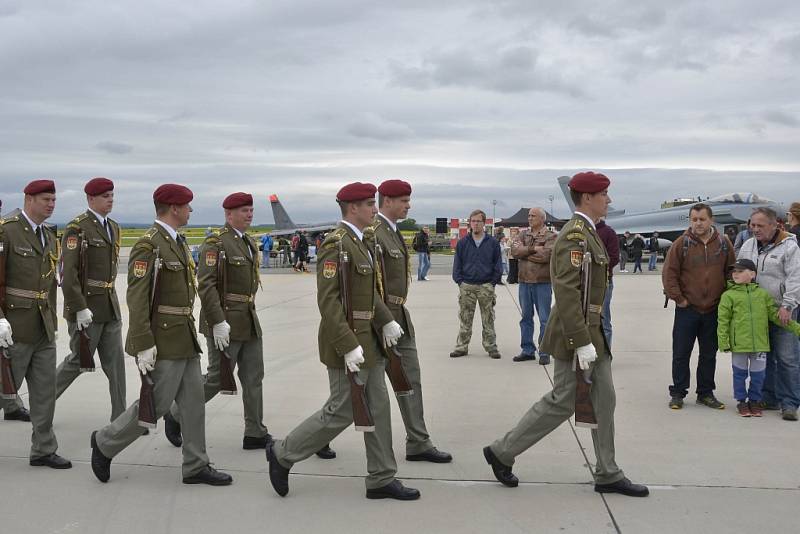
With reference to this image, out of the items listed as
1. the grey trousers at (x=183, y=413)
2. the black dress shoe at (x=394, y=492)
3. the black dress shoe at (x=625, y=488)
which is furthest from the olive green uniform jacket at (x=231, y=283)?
the black dress shoe at (x=625, y=488)

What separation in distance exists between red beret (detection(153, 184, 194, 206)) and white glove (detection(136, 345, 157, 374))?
908mm

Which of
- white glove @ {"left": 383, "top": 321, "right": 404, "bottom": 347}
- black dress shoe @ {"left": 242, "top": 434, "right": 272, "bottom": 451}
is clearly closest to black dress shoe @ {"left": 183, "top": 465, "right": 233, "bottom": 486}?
black dress shoe @ {"left": 242, "top": 434, "right": 272, "bottom": 451}

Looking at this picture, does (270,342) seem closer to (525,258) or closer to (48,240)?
(525,258)

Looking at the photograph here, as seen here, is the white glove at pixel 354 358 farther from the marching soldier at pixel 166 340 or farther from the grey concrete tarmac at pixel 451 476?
the marching soldier at pixel 166 340

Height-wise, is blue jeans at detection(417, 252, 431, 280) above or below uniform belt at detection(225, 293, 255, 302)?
below

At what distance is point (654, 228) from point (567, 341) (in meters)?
33.3

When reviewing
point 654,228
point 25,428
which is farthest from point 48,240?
point 654,228

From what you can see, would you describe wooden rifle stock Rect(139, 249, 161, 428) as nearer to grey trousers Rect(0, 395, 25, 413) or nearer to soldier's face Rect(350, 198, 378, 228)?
soldier's face Rect(350, 198, 378, 228)

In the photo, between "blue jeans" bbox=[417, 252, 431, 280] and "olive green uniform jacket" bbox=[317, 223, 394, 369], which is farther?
"blue jeans" bbox=[417, 252, 431, 280]

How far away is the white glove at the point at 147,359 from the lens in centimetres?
438

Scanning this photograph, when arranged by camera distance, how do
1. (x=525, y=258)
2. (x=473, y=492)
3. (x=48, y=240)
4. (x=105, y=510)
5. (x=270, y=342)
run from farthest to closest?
(x=270, y=342) → (x=525, y=258) → (x=48, y=240) → (x=473, y=492) → (x=105, y=510)

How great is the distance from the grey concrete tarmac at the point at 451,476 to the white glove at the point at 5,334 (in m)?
0.82

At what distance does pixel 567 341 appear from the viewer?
4336 millimetres

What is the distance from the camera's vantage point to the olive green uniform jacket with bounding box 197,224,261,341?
5207 mm
